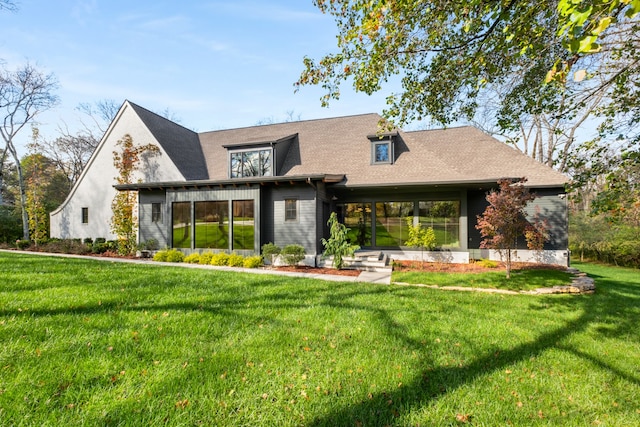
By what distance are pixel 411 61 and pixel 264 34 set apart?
13.2 feet

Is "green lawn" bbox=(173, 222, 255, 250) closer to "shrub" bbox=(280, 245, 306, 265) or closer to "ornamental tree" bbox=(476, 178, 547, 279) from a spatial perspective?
"shrub" bbox=(280, 245, 306, 265)

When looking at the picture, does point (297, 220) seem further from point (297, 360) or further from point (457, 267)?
point (297, 360)

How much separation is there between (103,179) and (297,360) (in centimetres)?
1872

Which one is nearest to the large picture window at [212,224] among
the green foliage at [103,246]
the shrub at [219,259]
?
the shrub at [219,259]

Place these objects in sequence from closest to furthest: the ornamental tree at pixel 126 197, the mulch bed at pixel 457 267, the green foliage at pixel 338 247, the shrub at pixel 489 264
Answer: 1. the mulch bed at pixel 457 267
2. the green foliage at pixel 338 247
3. the shrub at pixel 489 264
4. the ornamental tree at pixel 126 197

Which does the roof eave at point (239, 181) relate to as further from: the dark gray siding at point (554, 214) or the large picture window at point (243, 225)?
the dark gray siding at point (554, 214)

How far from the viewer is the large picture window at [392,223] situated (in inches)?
512

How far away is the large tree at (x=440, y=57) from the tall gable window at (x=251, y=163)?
345 inches

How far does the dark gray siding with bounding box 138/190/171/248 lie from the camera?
1402 cm

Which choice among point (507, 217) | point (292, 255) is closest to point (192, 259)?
point (292, 255)

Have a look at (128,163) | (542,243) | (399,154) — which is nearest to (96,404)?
(399,154)

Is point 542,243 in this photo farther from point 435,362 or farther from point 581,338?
point 435,362

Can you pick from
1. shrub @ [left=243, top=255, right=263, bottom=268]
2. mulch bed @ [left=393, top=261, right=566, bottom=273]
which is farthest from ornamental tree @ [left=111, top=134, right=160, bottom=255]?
mulch bed @ [left=393, top=261, right=566, bottom=273]

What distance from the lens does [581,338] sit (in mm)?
4355
